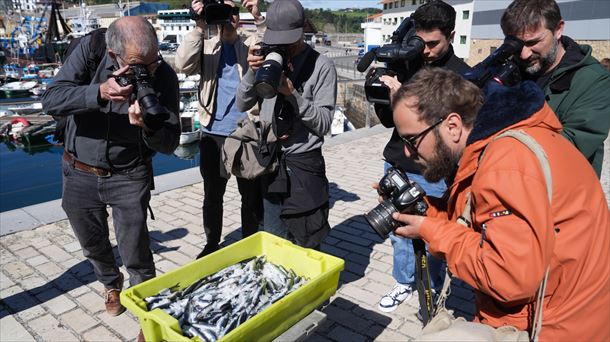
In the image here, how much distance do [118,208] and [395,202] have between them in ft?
7.00

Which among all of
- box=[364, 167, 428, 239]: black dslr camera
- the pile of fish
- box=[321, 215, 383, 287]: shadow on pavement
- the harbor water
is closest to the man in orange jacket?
box=[364, 167, 428, 239]: black dslr camera

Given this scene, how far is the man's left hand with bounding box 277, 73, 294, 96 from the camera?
280 centimetres

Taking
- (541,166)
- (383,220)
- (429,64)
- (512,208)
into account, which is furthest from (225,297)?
(429,64)

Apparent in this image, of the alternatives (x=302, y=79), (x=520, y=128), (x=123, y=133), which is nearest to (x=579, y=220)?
(x=520, y=128)

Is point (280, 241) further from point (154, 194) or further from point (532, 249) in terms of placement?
point (154, 194)

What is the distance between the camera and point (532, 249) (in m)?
1.43

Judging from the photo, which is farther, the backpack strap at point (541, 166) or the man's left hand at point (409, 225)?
the man's left hand at point (409, 225)

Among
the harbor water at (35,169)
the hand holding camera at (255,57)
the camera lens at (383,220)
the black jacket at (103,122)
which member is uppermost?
the hand holding camera at (255,57)

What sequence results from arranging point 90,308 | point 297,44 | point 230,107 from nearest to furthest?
point 297,44
point 90,308
point 230,107

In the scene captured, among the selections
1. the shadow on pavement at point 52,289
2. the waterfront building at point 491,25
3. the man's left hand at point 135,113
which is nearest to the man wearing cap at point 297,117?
the man's left hand at point 135,113

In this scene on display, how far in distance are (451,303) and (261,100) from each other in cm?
258

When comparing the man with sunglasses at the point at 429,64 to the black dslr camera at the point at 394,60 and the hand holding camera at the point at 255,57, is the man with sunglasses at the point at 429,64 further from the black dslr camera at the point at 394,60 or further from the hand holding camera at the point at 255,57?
the hand holding camera at the point at 255,57

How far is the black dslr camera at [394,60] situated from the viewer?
2.92 metres

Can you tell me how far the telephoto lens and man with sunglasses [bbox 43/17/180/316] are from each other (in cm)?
A: 73
